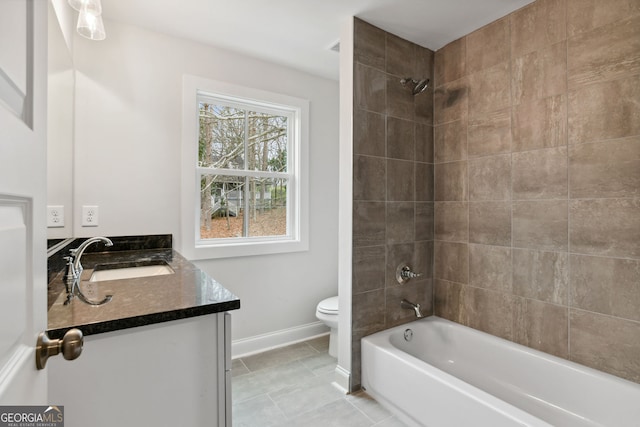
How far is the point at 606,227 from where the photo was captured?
1587 millimetres

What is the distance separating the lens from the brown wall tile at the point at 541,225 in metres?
1.75

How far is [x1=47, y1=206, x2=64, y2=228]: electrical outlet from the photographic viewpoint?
5.25ft

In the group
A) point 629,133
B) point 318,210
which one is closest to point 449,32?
point 629,133

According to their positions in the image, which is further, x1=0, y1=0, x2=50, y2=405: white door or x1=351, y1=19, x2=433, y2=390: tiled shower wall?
x1=351, y1=19, x2=433, y2=390: tiled shower wall

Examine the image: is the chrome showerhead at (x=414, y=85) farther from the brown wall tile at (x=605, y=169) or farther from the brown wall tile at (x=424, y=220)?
the brown wall tile at (x=605, y=169)

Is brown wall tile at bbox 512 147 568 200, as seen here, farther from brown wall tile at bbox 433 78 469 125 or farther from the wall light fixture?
the wall light fixture

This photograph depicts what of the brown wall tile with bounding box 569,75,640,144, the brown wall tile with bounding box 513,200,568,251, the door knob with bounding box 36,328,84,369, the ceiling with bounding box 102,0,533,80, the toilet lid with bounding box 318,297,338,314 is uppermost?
the ceiling with bounding box 102,0,533,80

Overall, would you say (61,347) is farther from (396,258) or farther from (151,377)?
(396,258)

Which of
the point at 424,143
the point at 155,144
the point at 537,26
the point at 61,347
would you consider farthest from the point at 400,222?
the point at 61,347

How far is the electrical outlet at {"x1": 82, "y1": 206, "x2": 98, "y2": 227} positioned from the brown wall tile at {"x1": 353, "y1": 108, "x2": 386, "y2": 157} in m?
A: 1.71

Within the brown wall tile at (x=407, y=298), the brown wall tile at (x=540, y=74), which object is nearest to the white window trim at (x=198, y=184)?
the brown wall tile at (x=407, y=298)

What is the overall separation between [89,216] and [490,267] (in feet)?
8.69

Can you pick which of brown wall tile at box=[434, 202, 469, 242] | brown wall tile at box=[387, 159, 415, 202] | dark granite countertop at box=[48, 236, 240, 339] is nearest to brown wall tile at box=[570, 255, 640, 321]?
brown wall tile at box=[434, 202, 469, 242]

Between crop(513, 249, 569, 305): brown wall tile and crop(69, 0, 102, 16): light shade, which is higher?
crop(69, 0, 102, 16): light shade
